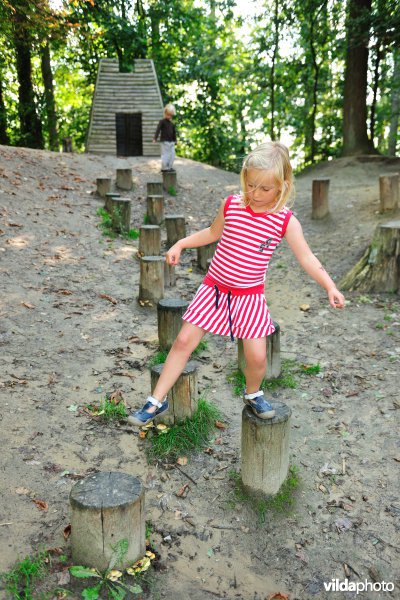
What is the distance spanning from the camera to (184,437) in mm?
3521

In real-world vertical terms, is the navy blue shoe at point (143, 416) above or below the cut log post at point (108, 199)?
below

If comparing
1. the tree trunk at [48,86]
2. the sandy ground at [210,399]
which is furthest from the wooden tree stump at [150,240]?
the tree trunk at [48,86]

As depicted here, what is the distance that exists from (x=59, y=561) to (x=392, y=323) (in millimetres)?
4127

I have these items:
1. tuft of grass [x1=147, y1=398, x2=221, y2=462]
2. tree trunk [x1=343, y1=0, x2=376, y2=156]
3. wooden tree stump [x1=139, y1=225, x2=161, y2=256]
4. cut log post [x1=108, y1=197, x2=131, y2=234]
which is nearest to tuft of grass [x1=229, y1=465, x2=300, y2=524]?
tuft of grass [x1=147, y1=398, x2=221, y2=462]

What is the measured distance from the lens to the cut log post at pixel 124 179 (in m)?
10.8

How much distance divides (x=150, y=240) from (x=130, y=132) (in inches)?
396

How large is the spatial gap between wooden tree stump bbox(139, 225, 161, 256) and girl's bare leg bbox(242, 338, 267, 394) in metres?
4.46

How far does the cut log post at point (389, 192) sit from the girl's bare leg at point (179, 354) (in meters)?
6.08

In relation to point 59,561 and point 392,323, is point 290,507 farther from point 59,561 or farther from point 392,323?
point 392,323

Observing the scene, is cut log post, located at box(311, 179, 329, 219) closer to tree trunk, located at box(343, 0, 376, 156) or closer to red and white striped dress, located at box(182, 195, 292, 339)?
tree trunk, located at box(343, 0, 376, 156)

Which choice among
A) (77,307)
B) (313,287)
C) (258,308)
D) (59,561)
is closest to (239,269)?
(258,308)

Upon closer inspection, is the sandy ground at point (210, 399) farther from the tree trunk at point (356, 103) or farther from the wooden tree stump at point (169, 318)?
the tree trunk at point (356, 103)

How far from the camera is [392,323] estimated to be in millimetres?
5414

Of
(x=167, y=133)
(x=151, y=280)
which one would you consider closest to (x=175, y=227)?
(x=151, y=280)
